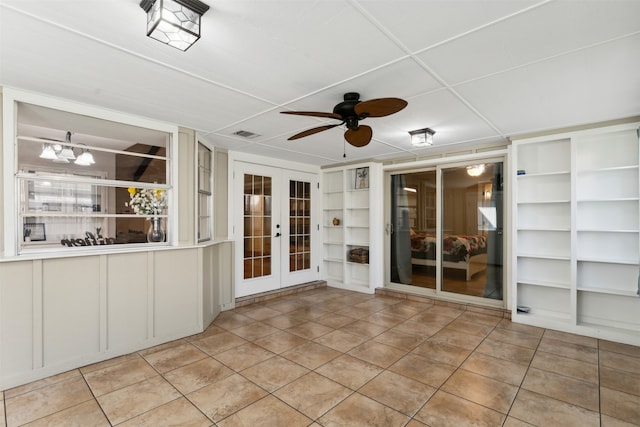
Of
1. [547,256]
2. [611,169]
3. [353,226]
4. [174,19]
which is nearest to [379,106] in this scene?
[174,19]

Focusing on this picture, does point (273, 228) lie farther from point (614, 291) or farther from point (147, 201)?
point (614, 291)

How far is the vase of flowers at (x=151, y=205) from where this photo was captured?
3.35m

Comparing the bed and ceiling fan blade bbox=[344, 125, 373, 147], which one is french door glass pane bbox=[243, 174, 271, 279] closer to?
the bed

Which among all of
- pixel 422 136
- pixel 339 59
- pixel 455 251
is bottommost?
pixel 455 251

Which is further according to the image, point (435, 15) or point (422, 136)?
point (422, 136)

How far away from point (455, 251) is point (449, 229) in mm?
354

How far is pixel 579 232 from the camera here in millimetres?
3711

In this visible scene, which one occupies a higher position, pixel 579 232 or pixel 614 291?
pixel 579 232

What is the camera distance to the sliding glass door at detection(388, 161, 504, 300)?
14.8 ft

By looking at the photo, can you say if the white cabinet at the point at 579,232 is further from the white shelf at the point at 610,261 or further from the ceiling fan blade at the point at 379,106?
the ceiling fan blade at the point at 379,106

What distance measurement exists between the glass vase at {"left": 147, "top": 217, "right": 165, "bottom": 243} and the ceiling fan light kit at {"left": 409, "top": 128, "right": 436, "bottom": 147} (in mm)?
3146

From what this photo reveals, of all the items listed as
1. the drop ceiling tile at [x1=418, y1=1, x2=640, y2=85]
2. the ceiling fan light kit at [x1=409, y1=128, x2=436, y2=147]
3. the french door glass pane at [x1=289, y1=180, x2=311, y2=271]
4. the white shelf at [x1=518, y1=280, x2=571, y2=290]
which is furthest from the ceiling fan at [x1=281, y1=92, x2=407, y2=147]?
the french door glass pane at [x1=289, y1=180, x2=311, y2=271]

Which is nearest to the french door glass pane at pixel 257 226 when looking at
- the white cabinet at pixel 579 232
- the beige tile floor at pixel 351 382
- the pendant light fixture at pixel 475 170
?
the beige tile floor at pixel 351 382

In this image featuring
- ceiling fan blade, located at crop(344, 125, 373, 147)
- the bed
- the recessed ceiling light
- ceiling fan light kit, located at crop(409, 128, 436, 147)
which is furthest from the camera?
the bed
